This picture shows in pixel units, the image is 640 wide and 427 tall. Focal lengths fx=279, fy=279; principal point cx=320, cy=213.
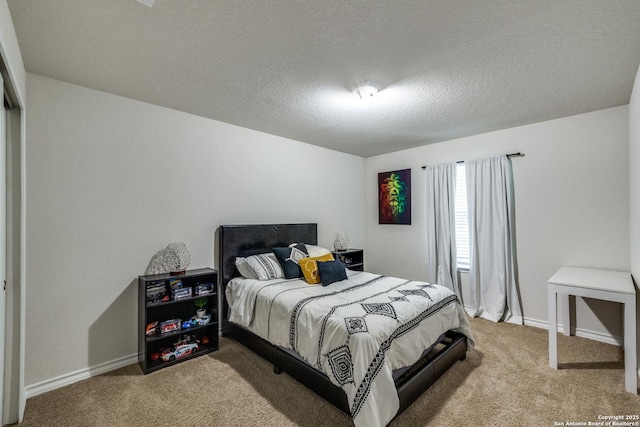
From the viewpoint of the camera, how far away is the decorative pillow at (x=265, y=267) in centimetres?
310

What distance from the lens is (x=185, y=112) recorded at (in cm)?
304

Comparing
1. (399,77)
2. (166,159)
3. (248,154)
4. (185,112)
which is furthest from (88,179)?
(399,77)

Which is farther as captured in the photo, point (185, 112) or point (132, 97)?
point (185, 112)

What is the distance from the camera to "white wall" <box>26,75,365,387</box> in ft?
7.36

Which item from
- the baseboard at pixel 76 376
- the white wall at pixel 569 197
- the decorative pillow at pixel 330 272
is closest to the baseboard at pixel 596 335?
the white wall at pixel 569 197

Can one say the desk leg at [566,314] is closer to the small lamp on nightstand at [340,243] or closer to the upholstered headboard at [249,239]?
the small lamp on nightstand at [340,243]

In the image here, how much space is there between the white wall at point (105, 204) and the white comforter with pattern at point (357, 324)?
98 cm

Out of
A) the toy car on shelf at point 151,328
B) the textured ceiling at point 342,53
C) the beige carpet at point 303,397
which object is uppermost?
the textured ceiling at point 342,53

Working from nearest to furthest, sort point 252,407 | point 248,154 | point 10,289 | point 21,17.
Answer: point 21,17 < point 10,289 < point 252,407 < point 248,154

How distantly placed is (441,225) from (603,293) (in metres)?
2.04

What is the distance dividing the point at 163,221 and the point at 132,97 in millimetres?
1224

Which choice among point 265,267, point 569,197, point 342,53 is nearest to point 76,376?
point 265,267

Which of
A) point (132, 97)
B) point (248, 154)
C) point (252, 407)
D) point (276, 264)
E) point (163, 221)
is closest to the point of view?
point (252, 407)

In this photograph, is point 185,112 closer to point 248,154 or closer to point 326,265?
point 248,154
